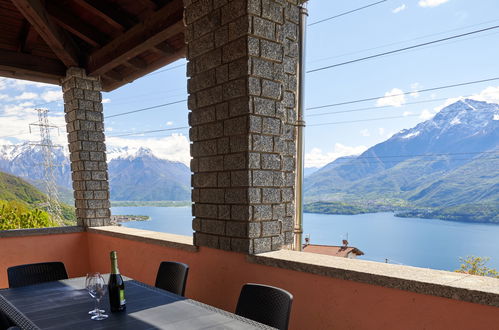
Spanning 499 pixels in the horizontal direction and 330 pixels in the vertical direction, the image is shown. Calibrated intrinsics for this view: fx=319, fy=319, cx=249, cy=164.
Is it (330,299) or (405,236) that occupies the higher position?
(330,299)

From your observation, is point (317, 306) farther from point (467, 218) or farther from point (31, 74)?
point (467, 218)

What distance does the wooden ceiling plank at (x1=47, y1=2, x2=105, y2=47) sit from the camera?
3701mm

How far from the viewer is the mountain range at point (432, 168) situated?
3806 cm

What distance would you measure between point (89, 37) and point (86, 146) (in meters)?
1.38

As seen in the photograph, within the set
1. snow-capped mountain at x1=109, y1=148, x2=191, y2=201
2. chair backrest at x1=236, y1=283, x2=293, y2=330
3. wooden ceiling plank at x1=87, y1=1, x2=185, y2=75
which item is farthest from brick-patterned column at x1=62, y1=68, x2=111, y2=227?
snow-capped mountain at x1=109, y1=148, x2=191, y2=201

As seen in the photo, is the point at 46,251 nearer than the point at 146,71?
Yes

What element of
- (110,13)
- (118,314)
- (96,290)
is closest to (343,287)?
(118,314)

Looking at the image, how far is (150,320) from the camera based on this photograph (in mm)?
1342

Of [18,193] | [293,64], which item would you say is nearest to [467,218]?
[293,64]

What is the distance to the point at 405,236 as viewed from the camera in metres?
43.5

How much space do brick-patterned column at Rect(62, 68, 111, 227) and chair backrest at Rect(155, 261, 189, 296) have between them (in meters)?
2.48

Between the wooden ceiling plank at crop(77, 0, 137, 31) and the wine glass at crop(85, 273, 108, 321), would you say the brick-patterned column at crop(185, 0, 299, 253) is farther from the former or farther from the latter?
the wooden ceiling plank at crop(77, 0, 137, 31)

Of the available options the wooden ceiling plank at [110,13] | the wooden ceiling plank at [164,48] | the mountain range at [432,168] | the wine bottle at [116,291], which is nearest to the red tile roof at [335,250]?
the wooden ceiling plank at [164,48]

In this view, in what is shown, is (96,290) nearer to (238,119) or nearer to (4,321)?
(4,321)
